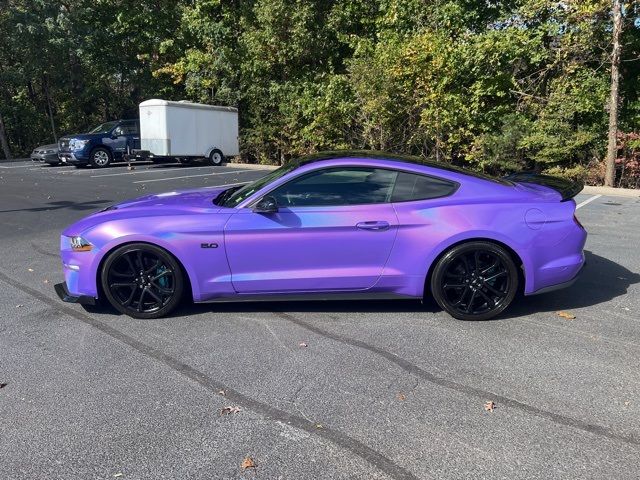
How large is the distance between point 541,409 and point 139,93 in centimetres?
2770

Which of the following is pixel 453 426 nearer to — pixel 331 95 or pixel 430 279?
pixel 430 279

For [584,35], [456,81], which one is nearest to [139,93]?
[456,81]

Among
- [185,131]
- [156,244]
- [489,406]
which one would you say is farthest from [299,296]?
[185,131]

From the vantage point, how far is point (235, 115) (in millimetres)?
21984

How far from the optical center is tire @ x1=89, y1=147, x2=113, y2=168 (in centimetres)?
1971

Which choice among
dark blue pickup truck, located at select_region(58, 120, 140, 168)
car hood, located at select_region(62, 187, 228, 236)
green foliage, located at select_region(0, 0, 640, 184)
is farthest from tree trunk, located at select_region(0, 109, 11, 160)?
car hood, located at select_region(62, 187, 228, 236)

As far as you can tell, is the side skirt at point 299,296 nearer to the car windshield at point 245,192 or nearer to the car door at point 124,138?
the car windshield at point 245,192

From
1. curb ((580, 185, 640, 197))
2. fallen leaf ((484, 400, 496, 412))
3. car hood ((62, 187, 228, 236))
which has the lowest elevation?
fallen leaf ((484, 400, 496, 412))

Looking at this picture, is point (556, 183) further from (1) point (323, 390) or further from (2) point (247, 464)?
(2) point (247, 464)

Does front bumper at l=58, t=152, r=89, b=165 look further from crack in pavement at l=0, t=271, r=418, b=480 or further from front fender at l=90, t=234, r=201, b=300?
front fender at l=90, t=234, r=201, b=300

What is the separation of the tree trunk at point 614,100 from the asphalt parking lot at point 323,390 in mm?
9828

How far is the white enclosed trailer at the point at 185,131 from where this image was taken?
19438mm

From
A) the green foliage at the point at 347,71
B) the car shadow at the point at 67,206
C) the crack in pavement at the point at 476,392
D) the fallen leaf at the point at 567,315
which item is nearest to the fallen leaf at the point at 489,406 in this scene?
the crack in pavement at the point at 476,392

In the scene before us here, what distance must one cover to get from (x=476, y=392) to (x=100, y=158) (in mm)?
19269
